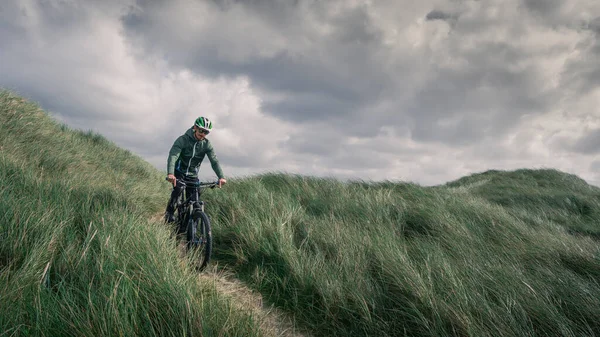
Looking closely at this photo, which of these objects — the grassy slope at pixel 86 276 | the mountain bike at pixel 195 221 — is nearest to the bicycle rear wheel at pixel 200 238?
the mountain bike at pixel 195 221

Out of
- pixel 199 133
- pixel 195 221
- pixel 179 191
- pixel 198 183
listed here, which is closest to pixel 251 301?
pixel 195 221

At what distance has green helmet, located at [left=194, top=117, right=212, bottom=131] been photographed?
5562 millimetres

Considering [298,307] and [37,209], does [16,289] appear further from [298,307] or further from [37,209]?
[298,307]

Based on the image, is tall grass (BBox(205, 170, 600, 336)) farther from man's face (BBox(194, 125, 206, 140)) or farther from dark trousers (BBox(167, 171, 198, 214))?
man's face (BBox(194, 125, 206, 140))

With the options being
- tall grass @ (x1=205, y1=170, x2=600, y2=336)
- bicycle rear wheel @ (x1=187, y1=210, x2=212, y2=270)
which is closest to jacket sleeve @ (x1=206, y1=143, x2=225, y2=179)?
tall grass @ (x1=205, y1=170, x2=600, y2=336)

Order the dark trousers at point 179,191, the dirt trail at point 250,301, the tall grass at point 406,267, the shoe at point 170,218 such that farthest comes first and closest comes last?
the shoe at point 170,218
the dark trousers at point 179,191
the dirt trail at point 250,301
the tall grass at point 406,267

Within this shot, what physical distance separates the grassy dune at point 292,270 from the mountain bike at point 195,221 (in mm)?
395

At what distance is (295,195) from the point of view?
8273mm

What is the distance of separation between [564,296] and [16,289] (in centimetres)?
499

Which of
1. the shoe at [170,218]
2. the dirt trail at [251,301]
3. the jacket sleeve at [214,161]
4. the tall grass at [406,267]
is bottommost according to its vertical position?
the dirt trail at [251,301]

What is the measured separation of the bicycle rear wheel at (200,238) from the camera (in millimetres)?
4730

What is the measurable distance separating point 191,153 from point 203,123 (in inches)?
25.5

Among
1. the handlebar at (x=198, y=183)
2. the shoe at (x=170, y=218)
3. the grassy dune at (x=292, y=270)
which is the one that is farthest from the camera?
the shoe at (x=170, y=218)

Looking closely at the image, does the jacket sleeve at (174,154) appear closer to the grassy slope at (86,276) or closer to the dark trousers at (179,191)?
the dark trousers at (179,191)
